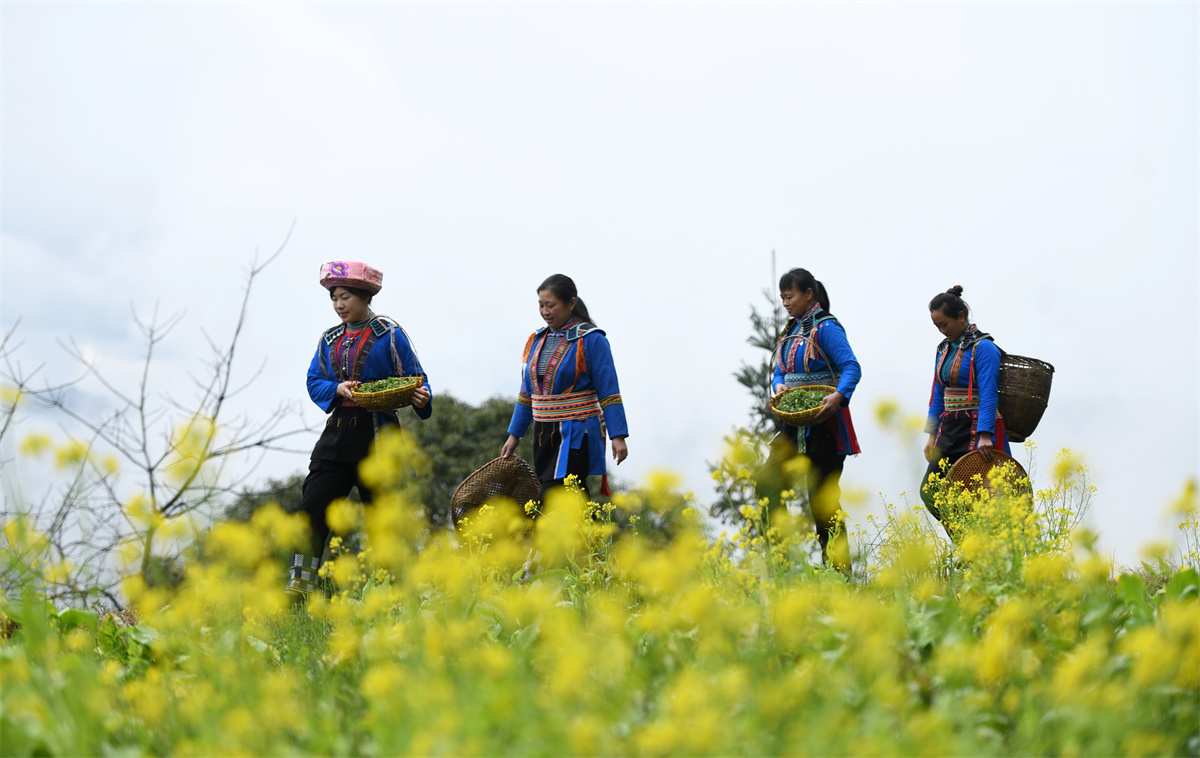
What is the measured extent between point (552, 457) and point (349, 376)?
1446 mm

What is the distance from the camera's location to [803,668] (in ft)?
9.51

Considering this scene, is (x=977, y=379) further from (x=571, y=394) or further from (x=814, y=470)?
(x=571, y=394)

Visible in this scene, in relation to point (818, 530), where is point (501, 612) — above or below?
above

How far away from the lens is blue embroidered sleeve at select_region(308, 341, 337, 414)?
20.3 feet

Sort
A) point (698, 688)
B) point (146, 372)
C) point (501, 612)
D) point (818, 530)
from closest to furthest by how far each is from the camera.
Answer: point (698, 688) → point (501, 612) → point (818, 530) → point (146, 372)

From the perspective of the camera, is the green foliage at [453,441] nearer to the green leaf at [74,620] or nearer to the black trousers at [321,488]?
the black trousers at [321,488]

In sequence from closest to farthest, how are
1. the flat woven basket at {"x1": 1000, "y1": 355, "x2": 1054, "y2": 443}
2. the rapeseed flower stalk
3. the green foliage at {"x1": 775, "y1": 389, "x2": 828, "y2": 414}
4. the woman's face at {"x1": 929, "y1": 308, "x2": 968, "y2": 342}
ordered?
the rapeseed flower stalk < the green foliage at {"x1": 775, "y1": 389, "x2": 828, "y2": 414} < the flat woven basket at {"x1": 1000, "y1": 355, "x2": 1054, "y2": 443} < the woman's face at {"x1": 929, "y1": 308, "x2": 968, "y2": 342}

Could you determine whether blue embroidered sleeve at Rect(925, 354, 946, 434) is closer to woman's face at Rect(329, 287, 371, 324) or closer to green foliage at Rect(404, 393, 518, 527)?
woman's face at Rect(329, 287, 371, 324)

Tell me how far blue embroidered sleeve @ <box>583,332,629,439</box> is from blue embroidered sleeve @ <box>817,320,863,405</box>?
4.58ft

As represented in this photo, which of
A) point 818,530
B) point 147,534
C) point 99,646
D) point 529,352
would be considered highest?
point 529,352

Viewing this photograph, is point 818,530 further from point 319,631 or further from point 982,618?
point 319,631

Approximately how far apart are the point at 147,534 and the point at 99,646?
125 cm

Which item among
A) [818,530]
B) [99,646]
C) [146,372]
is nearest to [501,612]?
[99,646]

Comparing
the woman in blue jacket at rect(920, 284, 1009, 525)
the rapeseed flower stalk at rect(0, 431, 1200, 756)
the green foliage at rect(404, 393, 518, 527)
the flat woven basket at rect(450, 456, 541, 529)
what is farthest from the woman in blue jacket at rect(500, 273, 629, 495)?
the green foliage at rect(404, 393, 518, 527)
